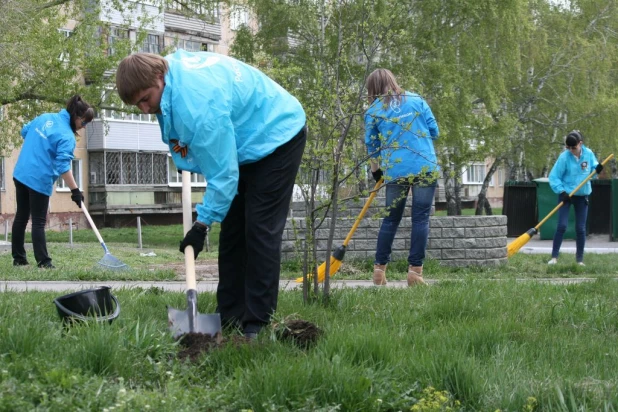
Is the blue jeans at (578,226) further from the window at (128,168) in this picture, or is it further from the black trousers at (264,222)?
the window at (128,168)

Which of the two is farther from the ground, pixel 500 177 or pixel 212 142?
pixel 212 142

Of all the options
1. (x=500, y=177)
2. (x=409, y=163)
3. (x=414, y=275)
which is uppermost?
(x=409, y=163)

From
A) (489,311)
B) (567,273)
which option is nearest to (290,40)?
(567,273)

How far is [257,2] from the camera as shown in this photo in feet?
88.4

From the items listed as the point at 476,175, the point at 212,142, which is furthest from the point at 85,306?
the point at 476,175

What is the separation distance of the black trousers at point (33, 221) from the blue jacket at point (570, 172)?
6.68 m

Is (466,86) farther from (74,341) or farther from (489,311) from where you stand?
(74,341)

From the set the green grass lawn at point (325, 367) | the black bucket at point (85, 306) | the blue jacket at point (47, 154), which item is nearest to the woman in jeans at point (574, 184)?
the blue jacket at point (47, 154)

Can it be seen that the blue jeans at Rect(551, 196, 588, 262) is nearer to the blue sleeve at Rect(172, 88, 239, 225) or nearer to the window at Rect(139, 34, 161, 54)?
the blue sleeve at Rect(172, 88, 239, 225)

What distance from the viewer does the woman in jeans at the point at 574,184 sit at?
39.3 ft

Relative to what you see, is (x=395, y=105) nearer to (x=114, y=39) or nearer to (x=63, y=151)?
(x=63, y=151)

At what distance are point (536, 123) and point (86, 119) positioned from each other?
30.5 meters

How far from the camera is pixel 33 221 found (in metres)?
9.52

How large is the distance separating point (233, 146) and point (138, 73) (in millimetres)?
575
